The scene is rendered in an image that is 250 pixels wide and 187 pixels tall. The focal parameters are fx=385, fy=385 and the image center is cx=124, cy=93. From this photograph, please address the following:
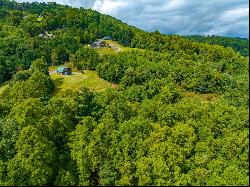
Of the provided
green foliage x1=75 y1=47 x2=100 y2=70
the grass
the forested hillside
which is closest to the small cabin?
the grass

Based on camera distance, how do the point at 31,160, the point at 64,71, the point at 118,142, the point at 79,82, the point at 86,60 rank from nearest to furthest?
the point at 31,160
the point at 118,142
the point at 79,82
the point at 64,71
the point at 86,60

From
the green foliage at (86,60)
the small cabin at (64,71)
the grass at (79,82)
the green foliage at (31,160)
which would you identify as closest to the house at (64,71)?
the small cabin at (64,71)

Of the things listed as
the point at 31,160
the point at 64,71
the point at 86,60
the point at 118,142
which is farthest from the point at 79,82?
the point at 31,160

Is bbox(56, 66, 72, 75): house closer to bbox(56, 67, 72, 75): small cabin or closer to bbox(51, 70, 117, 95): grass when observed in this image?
bbox(56, 67, 72, 75): small cabin

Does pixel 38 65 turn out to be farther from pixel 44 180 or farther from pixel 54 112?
pixel 44 180

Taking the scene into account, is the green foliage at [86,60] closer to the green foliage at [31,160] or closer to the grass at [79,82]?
the grass at [79,82]

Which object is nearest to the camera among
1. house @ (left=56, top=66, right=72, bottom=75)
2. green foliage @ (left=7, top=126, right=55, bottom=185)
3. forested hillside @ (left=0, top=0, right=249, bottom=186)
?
green foliage @ (left=7, top=126, right=55, bottom=185)

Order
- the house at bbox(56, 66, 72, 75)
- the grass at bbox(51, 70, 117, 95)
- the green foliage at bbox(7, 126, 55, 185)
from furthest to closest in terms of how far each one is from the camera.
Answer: the house at bbox(56, 66, 72, 75), the grass at bbox(51, 70, 117, 95), the green foliage at bbox(7, 126, 55, 185)

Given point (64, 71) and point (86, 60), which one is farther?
point (86, 60)

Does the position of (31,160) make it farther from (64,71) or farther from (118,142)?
(64,71)
